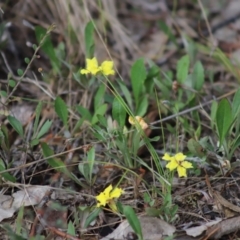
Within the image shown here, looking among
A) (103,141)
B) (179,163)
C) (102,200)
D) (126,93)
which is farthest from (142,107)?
(102,200)

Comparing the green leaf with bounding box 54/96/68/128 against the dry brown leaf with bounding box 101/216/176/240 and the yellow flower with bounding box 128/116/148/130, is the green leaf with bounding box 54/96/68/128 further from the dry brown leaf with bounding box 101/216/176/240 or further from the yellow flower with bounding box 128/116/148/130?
the dry brown leaf with bounding box 101/216/176/240

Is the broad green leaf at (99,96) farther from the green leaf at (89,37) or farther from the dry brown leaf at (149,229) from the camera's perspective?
the dry brown leaf at (149,229)

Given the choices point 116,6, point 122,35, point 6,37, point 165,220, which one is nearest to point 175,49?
point 122,35

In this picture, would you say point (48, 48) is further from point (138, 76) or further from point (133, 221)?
point (133, 221)

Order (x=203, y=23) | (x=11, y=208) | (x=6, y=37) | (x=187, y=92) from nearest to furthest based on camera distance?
(x=11, y=208) < (x=187, y=92) < (x=6, y=37) < (x=203, y=23)

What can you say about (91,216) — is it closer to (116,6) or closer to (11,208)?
(11,208)

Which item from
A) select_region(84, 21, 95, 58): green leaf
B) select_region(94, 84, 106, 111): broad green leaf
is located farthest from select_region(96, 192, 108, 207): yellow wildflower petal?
select_region(84, 21, 95, 58): green leaf
